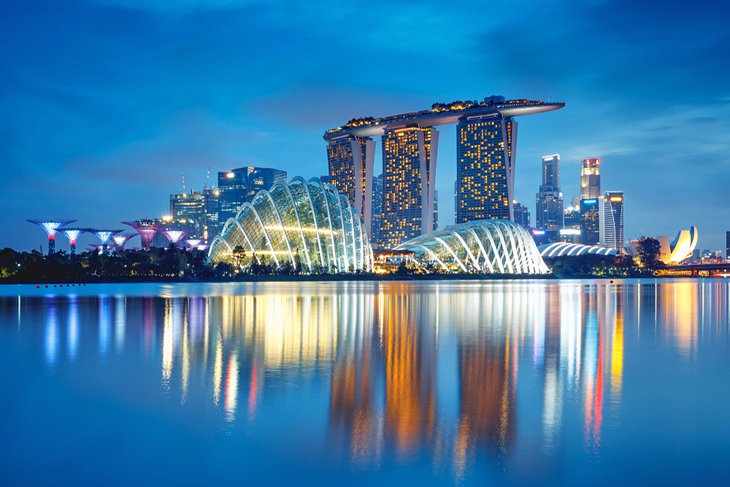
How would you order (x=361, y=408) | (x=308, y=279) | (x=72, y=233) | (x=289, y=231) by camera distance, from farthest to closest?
(x=72, y=233) < (x=289, y=231) < (x=308, y=279) < (x=361, y=408)

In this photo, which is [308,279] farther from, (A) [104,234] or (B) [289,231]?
(A) [104,234]

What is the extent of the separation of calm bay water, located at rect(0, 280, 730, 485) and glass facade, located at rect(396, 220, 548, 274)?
112 meters

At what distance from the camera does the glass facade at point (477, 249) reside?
13962 centimetres

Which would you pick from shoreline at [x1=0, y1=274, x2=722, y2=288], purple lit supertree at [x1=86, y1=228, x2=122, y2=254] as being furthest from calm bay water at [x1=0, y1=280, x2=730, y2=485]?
purple lit supertree at [x1=86, y1=228, x2=122, y2=254]

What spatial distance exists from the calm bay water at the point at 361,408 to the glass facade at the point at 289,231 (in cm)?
8617

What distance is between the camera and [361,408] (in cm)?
1336

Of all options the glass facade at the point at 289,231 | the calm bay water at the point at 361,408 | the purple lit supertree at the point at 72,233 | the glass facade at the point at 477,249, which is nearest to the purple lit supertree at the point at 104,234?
the purple lit supertree at the point at 72,233

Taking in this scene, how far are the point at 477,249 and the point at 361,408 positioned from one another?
423 feet

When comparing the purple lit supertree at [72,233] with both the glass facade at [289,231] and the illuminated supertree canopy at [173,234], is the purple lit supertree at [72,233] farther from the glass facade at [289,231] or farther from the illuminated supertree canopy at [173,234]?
the glass facade at [289,231]

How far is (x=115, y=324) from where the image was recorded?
31.3 meters

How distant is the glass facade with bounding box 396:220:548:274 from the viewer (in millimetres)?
139625

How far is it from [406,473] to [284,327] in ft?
65.7

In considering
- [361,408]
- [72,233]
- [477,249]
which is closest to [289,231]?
[477,249]

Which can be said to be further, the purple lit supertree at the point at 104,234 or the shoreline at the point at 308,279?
the purple lit supertree at the point at 104,234
